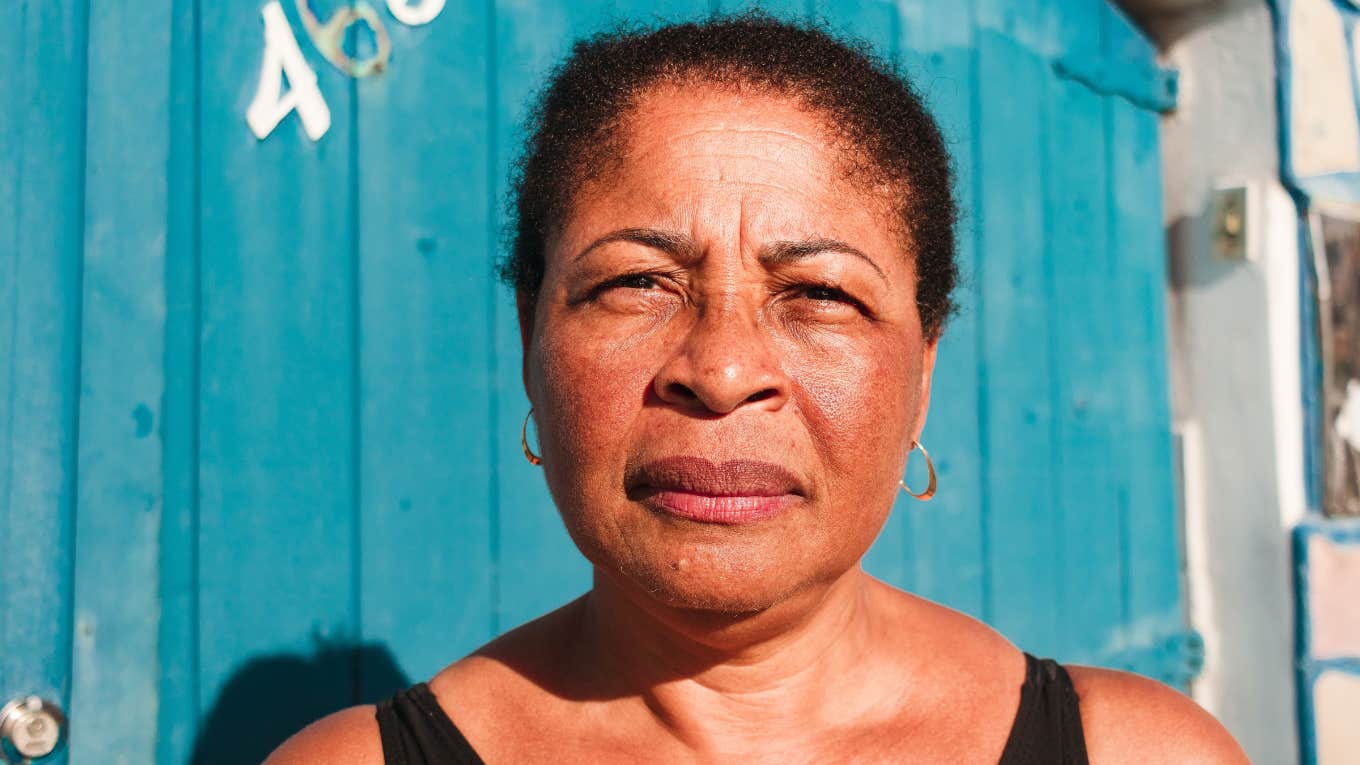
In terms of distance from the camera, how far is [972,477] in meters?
2.71

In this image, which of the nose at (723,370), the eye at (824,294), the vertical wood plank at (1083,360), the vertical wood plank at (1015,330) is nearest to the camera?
the nose at (723,370)

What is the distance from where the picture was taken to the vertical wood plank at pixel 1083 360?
289cm

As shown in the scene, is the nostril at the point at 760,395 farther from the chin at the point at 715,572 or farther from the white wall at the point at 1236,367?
the white wall at the point at 1236,367

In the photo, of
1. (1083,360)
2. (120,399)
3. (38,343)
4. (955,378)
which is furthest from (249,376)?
(1083,360)

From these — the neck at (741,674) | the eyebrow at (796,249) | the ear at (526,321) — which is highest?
the eyebrow at (796,249)

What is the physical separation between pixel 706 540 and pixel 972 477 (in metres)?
1.70

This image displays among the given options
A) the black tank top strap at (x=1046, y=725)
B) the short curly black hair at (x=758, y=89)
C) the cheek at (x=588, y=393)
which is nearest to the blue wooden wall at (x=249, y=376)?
the short curly black hair at (x=758, y=89)

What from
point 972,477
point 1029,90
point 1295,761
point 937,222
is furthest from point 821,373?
point 1295,761

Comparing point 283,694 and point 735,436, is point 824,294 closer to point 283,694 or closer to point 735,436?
point 735,436

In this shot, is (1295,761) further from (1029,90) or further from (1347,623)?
(1029,90)

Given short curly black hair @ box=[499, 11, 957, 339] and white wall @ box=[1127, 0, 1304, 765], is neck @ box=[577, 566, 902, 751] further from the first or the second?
white wall @ box=[1127, 0, 1304, 765]

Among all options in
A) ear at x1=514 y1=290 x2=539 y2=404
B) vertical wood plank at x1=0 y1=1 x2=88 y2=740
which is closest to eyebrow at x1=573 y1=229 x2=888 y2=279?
ear at x1=514 y1=290 x2=539 y2=404

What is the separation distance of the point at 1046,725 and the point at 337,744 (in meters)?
0.94

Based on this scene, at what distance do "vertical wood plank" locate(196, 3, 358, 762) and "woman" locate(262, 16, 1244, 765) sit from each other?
47 cm
